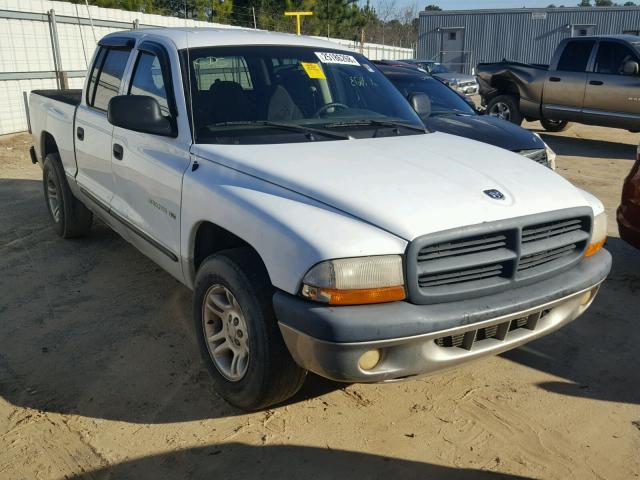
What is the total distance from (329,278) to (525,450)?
1308 millimetres

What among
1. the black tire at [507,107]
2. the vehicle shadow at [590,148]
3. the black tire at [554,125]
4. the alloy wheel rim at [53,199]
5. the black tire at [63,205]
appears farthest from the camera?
the black tire at [554,125]

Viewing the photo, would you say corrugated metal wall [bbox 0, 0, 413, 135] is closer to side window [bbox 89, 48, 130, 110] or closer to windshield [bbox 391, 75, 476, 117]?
windshield [bbox 391, 75, 476, 117]

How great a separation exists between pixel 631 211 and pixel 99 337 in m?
3.99

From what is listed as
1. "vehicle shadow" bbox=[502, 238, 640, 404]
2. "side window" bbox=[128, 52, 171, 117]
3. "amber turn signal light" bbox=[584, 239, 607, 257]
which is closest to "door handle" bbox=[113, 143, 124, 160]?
"side window" bbox=[128, 52, 171, 117]

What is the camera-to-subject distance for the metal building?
37188mm

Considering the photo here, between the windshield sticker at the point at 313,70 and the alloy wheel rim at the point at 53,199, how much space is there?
296cm

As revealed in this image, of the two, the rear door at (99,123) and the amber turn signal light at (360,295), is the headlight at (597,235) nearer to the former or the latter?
the amber turn signal light at (360,295)

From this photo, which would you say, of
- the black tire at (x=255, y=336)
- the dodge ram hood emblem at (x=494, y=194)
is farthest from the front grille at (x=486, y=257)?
the black tire at (x=255, y=336)

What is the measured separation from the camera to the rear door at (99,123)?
447 centimetres

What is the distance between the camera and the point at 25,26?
472 inches

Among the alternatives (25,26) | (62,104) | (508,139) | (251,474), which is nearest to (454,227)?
(251,474)

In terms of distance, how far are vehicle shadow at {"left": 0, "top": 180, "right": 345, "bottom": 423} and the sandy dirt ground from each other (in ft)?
0.04

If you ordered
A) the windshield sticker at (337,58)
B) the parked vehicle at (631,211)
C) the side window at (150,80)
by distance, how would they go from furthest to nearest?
the parked vehicle at (631,211), the windshield sticker at (337,58), the side window at (150,80)

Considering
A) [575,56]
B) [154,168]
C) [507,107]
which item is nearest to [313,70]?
[154,168]
